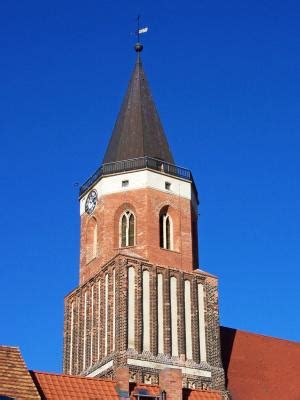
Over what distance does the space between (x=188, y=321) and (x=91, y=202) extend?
6.78 metres

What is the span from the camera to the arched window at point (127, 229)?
1403 inches

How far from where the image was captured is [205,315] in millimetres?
34781

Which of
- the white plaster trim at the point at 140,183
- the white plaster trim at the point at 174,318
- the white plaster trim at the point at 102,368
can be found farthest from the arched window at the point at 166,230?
the white plaster trim at the point at 102,368

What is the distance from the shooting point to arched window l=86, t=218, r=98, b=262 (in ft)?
120

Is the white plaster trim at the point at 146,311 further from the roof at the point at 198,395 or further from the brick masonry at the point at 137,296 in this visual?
the roof at the point at 198,395

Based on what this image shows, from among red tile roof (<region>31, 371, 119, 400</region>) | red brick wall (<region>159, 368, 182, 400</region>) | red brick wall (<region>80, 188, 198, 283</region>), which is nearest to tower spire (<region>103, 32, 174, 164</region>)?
red brick wall (<region>80, 188, 198, 283</region>)

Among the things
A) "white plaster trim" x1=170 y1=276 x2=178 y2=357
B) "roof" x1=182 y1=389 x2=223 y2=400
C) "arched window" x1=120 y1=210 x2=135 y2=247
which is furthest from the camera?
"arched window" x1=120 y1=210 x2=135 y2=247

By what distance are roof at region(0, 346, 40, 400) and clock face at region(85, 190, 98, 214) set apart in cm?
1221

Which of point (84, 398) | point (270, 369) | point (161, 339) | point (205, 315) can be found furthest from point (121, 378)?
point (270, 369)

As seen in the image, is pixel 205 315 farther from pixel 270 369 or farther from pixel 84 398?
pixel 84 398

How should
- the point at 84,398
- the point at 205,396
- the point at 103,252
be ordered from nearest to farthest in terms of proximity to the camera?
the point at 84,398
the point at 205,396
the point at 103,252

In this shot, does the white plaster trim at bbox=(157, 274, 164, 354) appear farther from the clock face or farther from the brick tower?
the clock face

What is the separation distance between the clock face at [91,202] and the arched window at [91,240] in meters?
0.47

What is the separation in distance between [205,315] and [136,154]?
735 centimetres
